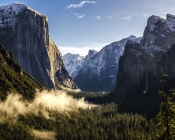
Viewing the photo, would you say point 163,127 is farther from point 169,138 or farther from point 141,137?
point 141,137

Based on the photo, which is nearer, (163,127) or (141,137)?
(163,127)

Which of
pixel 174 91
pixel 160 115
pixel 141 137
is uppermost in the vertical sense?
pixel 174 91

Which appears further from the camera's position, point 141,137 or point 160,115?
point 141,137

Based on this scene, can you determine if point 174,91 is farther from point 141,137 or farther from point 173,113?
point 141,137

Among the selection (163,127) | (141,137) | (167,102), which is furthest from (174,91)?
(141,137)

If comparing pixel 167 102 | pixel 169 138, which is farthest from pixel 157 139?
pixel 167 102

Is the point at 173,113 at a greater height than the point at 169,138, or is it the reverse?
the point at 173,113

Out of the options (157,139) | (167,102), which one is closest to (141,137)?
(157,139)

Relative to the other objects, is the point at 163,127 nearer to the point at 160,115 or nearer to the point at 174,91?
the point at 160,115

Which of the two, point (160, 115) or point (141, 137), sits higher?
point (160, 115)
